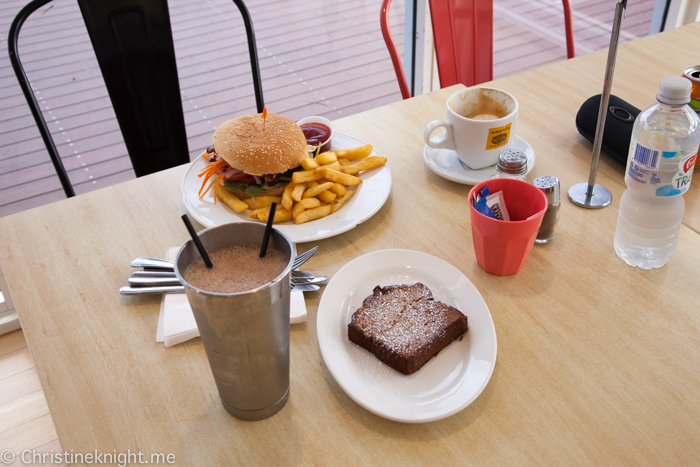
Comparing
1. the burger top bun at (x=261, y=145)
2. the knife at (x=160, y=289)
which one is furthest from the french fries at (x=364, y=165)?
the knife at (x=160, y=289)

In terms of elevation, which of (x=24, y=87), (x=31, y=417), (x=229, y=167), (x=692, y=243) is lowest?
(x=31, y=417)

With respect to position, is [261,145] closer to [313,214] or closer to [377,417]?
[313,214]

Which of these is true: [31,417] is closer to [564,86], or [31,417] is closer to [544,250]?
[544,250]

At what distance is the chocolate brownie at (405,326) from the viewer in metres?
0.88

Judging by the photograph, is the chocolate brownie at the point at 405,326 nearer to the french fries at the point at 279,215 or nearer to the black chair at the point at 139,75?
the french fries at the point at 279,215

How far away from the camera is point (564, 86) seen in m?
1.71

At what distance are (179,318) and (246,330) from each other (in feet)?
1.04

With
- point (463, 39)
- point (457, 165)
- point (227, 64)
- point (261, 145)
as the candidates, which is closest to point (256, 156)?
point (261, 145)

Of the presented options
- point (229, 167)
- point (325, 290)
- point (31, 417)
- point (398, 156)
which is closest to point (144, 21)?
point (229, 167)

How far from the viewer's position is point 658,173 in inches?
39.2

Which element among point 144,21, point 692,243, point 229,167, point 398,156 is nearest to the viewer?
point 692,243

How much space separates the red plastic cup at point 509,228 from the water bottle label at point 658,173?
0.18 metres

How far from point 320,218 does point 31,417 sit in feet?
4.82

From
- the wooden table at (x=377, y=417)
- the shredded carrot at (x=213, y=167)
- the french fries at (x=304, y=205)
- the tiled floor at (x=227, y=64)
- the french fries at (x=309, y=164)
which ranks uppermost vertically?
the french fries at (x=309, y=164)
